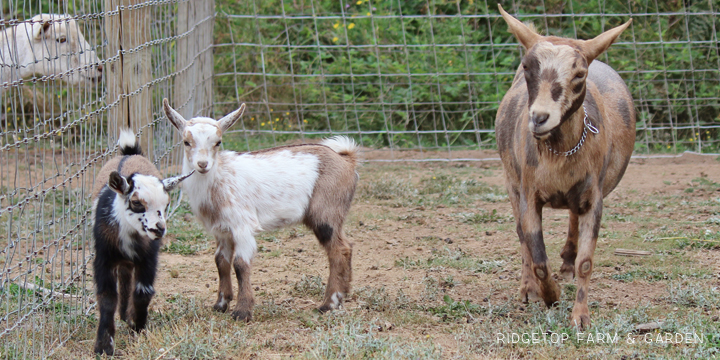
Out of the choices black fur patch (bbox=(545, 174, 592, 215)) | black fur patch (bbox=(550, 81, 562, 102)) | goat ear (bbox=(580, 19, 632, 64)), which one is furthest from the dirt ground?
goat ear (bbox=(580, 19, 632, 64))

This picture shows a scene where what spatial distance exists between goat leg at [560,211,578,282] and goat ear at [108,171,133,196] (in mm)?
2970

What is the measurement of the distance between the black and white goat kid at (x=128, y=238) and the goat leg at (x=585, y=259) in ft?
7.47

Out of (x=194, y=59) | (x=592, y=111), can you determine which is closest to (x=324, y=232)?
(x=592, y=111)

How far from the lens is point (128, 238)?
13.8 ft

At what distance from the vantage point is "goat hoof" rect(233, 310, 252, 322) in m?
4.52

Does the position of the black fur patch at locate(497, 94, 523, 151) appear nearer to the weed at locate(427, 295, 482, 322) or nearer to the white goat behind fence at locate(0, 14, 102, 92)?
the weed at locate(427, 295, 482, 322)

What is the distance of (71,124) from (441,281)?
2.63 meters

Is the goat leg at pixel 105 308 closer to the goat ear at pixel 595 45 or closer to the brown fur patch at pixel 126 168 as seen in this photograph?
the brown fur patch at pixel 126 168

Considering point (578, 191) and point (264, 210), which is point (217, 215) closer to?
point (264, 210)

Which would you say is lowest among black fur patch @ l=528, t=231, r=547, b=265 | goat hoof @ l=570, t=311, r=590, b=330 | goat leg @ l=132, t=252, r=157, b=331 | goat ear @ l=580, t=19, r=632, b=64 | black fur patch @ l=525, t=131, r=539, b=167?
goat hoof @ l=570, t=311, r=590, b=330

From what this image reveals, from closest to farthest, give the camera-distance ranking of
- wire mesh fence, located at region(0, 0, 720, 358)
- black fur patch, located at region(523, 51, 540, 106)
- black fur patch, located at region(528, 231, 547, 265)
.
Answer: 1. black fur patch, located at region(523, 51, 540, 106)
2. black fur patch, located at region(528, 231, 547, 265)
3. wire mesh fence, located at region(0, 0, 720, 358)

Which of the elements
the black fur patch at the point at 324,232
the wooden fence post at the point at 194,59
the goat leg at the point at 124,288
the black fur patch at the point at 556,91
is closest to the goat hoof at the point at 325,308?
the black fur patch at the point at 324,232

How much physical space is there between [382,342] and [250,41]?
796cm

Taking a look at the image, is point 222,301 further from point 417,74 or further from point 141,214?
point 417,74
